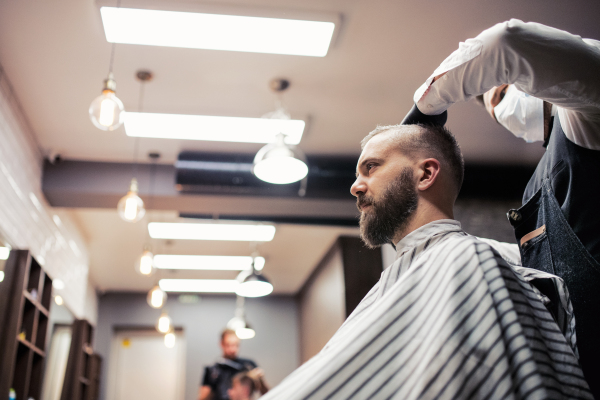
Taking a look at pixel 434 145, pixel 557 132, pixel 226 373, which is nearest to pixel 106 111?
pixel 434 145

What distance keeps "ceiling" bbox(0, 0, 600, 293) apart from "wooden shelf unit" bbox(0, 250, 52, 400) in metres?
1.13

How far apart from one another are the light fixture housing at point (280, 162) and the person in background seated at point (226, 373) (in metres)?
2.57

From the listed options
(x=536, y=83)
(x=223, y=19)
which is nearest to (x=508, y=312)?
(x=536, y=83)

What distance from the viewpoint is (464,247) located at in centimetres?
98

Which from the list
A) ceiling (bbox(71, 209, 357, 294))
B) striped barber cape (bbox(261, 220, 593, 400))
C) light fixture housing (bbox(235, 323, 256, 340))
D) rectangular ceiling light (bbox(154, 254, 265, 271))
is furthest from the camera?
light fixture housing (bbox(235, 323, 256, 340))

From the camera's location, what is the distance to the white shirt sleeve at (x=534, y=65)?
1056 mm

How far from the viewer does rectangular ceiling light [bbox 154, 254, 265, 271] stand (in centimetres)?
724

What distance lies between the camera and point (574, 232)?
1244 millimetres

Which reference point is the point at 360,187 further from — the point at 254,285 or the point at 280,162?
the point at 254,285

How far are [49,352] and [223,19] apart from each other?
3.46m

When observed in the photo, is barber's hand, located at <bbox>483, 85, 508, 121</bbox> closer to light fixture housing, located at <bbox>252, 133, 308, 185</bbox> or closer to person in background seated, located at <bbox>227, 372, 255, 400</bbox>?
light fixture housing, located at <bbox>252, 133, 308, 185</bbox>

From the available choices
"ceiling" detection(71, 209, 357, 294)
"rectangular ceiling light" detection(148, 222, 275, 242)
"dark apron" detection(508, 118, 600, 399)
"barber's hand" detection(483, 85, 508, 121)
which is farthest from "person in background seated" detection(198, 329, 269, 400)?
"dark apron" detection(508, 118, 600, 399)

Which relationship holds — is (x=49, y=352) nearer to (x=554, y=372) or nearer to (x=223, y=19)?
(x=223, y=19)

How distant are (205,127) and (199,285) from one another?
5.12 meters
